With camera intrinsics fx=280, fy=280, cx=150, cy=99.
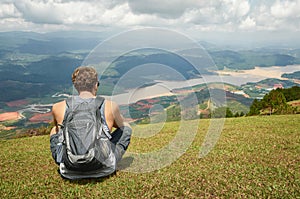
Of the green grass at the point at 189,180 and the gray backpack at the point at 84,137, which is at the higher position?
the gray backpack at the point at 84,137

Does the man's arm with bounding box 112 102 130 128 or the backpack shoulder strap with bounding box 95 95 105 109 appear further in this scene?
the man's arm with bounding box 112 102 130 128

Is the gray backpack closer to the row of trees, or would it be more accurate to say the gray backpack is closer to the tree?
the row of trees

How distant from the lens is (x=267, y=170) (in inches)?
240

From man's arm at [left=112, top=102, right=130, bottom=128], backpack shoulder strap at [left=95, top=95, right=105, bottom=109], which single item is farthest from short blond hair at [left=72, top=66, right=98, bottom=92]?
man's arm at [left=112, top=102, right=130, bottom=128]

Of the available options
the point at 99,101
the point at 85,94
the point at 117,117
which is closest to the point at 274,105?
the point at 117,117

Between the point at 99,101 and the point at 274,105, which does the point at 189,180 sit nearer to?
the point at 99,101

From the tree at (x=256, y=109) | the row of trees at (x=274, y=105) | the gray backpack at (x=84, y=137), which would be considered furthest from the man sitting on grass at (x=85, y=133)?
the tree at (x=256, y=109)

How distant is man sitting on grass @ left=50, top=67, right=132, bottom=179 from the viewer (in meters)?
5.02

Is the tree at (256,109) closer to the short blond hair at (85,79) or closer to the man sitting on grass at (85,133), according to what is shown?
the man sitting on grass at (85,133)

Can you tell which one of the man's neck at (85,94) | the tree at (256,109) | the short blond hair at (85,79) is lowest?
the tree at (256,109)

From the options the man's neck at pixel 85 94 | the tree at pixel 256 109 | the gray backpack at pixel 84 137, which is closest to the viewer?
the gray backpack at pixel 84 137

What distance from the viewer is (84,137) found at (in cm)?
500

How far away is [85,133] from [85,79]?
3.78 feet

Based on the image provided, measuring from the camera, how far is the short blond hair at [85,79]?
556cm
